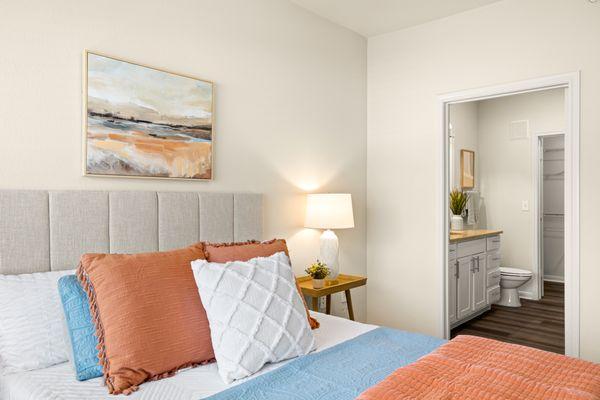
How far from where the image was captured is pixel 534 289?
208 inches

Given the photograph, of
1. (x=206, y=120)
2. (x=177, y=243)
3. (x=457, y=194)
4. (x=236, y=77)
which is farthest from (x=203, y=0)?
(x=457, y=194)

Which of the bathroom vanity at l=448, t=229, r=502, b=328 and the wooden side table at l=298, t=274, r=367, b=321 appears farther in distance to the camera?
the bathroom vanity at l=448, t=229, r=502, b=328

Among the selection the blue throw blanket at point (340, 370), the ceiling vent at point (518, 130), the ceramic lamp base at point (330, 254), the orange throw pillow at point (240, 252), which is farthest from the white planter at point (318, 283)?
the ceiling vent at point (518, 130)

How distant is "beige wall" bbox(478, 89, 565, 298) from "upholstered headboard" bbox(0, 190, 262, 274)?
12.8 feet

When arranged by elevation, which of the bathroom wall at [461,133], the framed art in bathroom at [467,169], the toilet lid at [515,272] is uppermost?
the bathroom wall at [461,133]

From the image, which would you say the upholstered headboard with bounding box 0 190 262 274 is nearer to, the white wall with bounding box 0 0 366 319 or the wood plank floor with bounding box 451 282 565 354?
the white wall with bounding box 0 0 366 319

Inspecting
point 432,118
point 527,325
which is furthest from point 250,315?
point 527,325

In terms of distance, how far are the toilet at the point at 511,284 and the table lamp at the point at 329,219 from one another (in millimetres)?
2631

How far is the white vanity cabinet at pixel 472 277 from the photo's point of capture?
4.08m

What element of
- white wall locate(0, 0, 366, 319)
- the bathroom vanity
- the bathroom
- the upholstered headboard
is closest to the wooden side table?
white wall locate(0, 0, 366, 319)

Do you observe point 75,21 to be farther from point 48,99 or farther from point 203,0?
point 203,0

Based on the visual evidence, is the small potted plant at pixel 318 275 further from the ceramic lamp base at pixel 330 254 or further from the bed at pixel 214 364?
the bed at pixel 214 364

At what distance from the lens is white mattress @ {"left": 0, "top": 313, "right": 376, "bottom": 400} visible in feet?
4.88

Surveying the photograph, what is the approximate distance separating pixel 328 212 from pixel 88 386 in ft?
6.63
